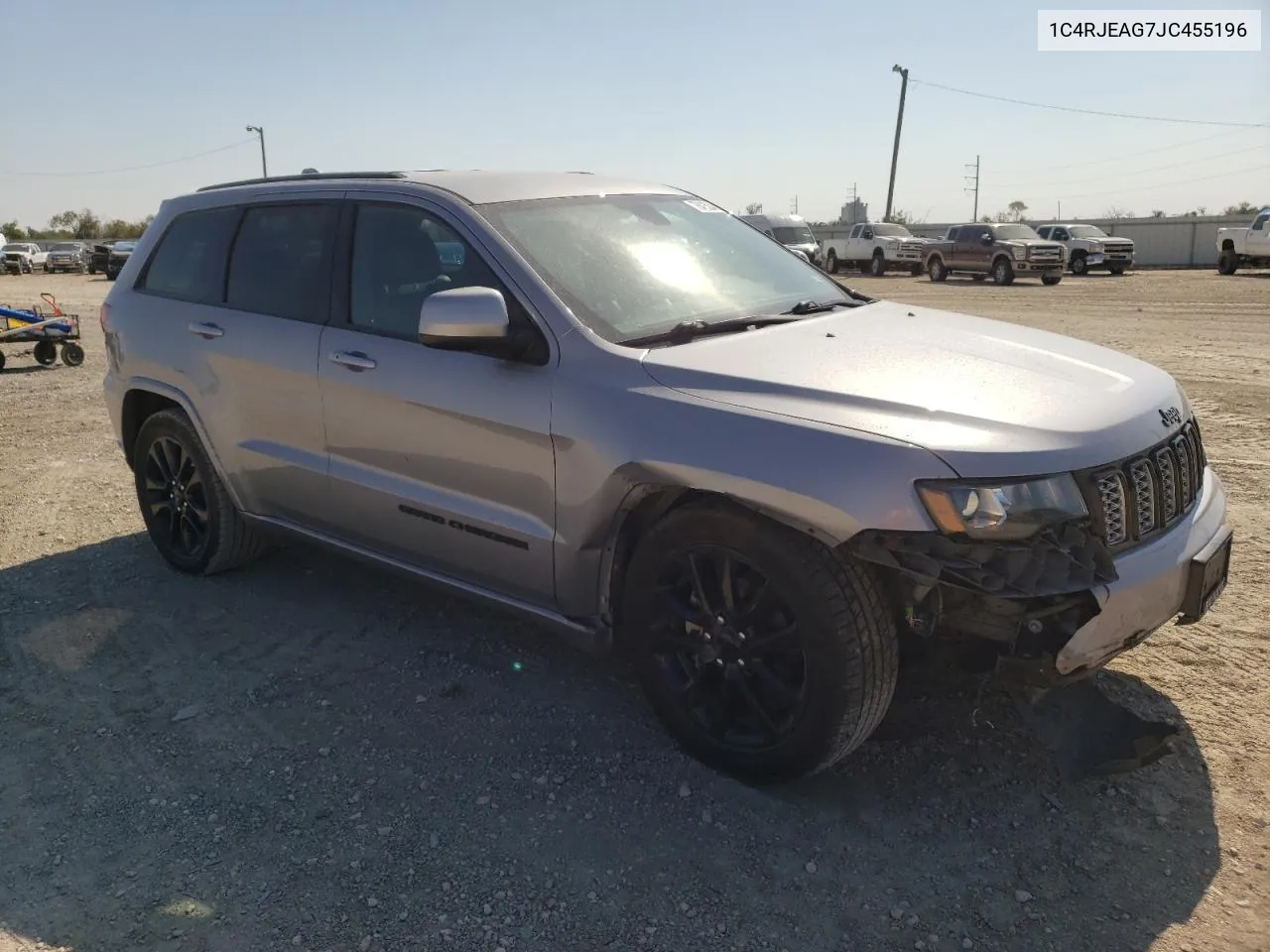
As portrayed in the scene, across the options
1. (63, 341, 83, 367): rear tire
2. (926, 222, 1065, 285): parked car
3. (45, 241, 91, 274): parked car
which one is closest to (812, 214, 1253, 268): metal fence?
(926, 222, 1065, 285): parked car

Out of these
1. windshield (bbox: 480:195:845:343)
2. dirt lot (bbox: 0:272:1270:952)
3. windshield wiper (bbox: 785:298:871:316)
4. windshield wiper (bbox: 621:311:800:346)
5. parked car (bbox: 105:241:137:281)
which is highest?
parked car (bbox: 105:241:137:281)

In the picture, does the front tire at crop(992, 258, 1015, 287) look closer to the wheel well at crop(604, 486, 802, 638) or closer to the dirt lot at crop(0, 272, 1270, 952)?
the dirt lot at crop(0, 272, 1270, 952)

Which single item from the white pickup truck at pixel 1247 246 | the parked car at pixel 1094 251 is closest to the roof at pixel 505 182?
the white pickup truck at pixel 1247 246

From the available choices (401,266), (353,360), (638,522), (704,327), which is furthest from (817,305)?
(353,360)

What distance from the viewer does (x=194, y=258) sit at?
4809 millimetres

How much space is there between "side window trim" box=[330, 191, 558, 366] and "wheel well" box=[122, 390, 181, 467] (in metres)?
1.55

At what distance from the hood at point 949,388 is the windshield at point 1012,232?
90.8 ft

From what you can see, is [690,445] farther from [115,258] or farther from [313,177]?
[115,258]

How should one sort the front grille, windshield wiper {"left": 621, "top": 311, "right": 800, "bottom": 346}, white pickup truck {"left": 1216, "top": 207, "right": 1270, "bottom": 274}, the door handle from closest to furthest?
the front grille
windshield wiper {"left": 621, "top": 311, "right": 800, "bottom": 346}
the door handle
white pickup truck {"left": 1216, "top": 207, "right": 1270, "bottom": 274}

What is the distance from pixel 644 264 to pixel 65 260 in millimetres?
56165

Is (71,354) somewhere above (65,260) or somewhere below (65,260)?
below

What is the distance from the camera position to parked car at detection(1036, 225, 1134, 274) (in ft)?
104

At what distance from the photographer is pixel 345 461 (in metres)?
3.96

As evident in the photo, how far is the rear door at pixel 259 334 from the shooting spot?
13.5ft
